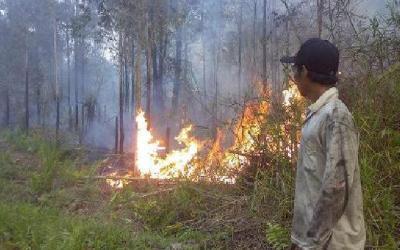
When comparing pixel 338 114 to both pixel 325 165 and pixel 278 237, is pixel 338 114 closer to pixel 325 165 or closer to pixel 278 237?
pixel 325 165

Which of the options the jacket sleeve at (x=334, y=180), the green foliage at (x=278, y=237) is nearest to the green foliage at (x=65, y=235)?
the green foliage at (x=278, y=237)

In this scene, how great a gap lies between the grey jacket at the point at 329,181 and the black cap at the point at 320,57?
0.13 metres

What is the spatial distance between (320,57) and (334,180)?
623 millimetres

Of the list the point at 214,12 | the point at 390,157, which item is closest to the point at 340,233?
the point at 390,157

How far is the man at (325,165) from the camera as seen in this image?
219 centimetres

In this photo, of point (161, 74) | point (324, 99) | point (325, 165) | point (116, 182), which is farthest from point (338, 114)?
point (161, 74)

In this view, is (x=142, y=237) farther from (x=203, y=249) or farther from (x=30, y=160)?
(x=30, y=160)

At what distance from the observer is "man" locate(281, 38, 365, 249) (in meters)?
2.19

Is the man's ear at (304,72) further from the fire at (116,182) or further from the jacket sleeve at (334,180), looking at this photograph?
the fire at (116,182)

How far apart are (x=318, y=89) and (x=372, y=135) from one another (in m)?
3.13

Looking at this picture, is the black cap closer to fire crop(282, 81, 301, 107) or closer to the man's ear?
the man's ear

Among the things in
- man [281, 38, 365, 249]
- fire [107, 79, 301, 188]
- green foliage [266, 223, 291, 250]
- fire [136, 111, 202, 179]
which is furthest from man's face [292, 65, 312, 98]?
fire [136, 111, 202, 179]

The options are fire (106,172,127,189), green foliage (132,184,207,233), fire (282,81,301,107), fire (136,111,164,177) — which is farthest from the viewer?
fire (136,111,164,177)

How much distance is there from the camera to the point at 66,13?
123ft
